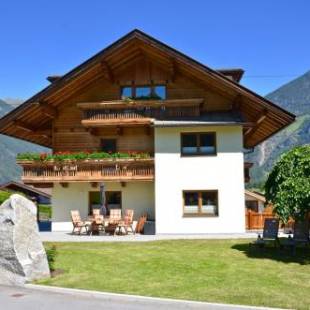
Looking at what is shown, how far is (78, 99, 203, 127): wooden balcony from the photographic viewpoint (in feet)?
74.8

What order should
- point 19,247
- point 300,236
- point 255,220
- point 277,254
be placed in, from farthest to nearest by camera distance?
1. point 255,220
2. point 300,236
3. point 277,254
4. point 19,247

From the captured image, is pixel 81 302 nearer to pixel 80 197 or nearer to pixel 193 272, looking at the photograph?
pixel 193 272

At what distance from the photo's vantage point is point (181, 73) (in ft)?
78.5

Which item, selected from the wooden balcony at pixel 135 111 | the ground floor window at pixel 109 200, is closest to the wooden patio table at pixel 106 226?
the ground floor window at pixel 109 200

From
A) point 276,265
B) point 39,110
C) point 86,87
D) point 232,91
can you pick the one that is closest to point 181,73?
point 232,91

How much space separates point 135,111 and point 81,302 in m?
15.0

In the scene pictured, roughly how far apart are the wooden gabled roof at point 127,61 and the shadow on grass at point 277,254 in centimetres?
822

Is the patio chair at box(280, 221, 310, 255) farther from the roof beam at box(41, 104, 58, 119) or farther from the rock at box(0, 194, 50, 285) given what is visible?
the roof beam at box(41, 104, 58, 119)

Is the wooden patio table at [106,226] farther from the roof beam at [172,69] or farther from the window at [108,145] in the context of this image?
the roof beam at [172,69]

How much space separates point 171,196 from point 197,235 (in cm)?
221

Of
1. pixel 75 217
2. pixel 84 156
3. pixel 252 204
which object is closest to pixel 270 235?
pixel 75 217

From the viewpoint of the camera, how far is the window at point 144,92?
23.9 meters

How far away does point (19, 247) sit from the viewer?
1081 centimetres

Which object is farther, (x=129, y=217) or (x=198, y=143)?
(x=198, y=143)
